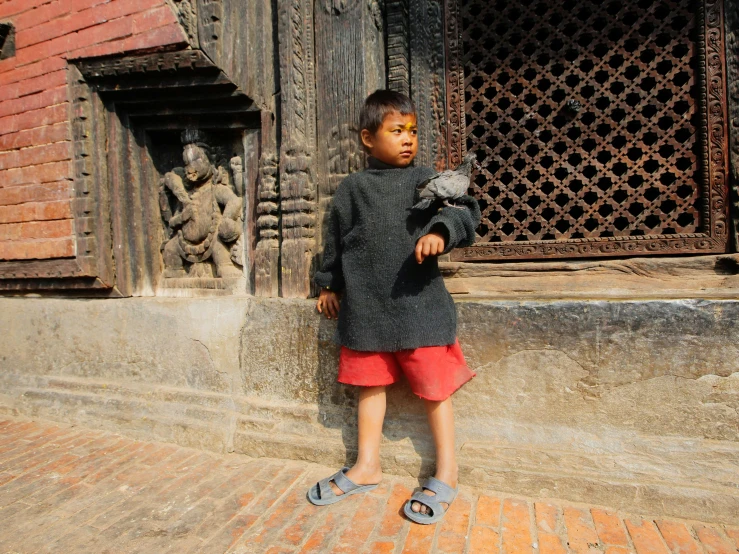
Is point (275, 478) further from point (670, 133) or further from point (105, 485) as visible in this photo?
point (670, 133)

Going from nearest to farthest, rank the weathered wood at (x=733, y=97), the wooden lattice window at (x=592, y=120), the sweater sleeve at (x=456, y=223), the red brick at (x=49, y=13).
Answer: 1. the sweater sleeve at (x=456, y=223)
2. the weathered wood at (x=733, y=97)
3. the wooden lattice window at (x=592, y=120)
4. the red brick at (x=49, y=13)

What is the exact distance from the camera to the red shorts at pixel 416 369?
2.10 metres

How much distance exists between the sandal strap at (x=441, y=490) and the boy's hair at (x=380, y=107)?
155cm

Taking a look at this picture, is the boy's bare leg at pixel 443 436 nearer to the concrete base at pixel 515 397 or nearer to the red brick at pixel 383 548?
the concrete base at pixel 515 397

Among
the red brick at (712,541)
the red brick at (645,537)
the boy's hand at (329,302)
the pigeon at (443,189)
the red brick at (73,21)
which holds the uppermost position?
the red brick at (73,21)

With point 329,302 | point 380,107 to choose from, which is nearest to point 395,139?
point 380,107

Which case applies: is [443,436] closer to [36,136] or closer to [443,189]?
[443,189]

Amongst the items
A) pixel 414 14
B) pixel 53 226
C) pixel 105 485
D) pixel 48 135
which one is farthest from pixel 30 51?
pixel 105 485

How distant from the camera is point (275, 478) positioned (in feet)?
7.84

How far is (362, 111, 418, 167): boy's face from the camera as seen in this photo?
6.85 feet

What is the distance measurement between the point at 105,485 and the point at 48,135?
2.25 meters

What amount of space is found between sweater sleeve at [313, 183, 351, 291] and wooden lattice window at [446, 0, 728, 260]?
88cm

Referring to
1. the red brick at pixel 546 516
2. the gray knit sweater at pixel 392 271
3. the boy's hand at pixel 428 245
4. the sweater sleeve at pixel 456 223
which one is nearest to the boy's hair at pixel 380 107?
the gray knit sweater at pixel 392 271

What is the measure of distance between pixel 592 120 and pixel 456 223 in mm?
1481
